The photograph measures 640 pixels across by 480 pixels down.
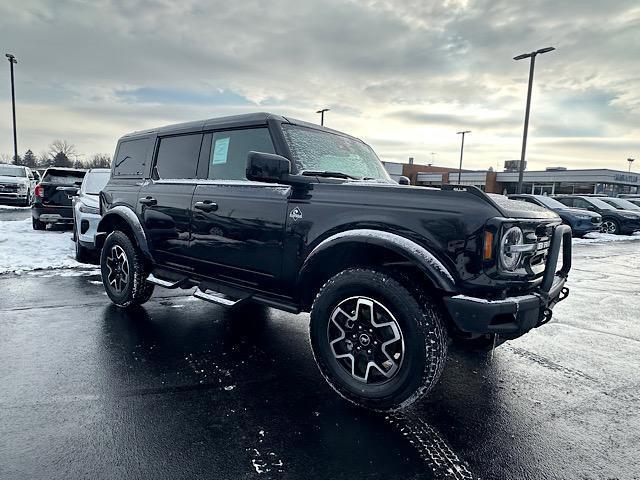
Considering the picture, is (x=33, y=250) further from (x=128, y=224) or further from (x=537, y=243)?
(x=537, y=243)

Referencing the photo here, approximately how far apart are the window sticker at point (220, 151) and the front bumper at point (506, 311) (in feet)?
8.06

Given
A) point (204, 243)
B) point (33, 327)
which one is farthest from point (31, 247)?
point (204, 243)

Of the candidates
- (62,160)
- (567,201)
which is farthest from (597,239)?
(62,160)

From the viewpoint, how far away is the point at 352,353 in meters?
2.82

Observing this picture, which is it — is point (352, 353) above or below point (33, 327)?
above

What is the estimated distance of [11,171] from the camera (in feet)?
58.9

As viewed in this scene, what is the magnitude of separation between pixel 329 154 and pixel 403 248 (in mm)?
1551

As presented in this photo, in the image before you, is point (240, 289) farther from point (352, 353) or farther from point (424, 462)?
point (424, 462)

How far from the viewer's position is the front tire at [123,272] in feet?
15.0

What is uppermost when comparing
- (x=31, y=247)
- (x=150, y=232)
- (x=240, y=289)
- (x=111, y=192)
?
(x=111, y=192)

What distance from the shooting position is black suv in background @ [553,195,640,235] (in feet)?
56.6

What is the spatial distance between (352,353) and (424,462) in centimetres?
79

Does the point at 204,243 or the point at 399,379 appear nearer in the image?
the point at 399,379

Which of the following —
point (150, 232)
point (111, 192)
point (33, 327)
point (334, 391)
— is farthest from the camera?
point (111, 192)
